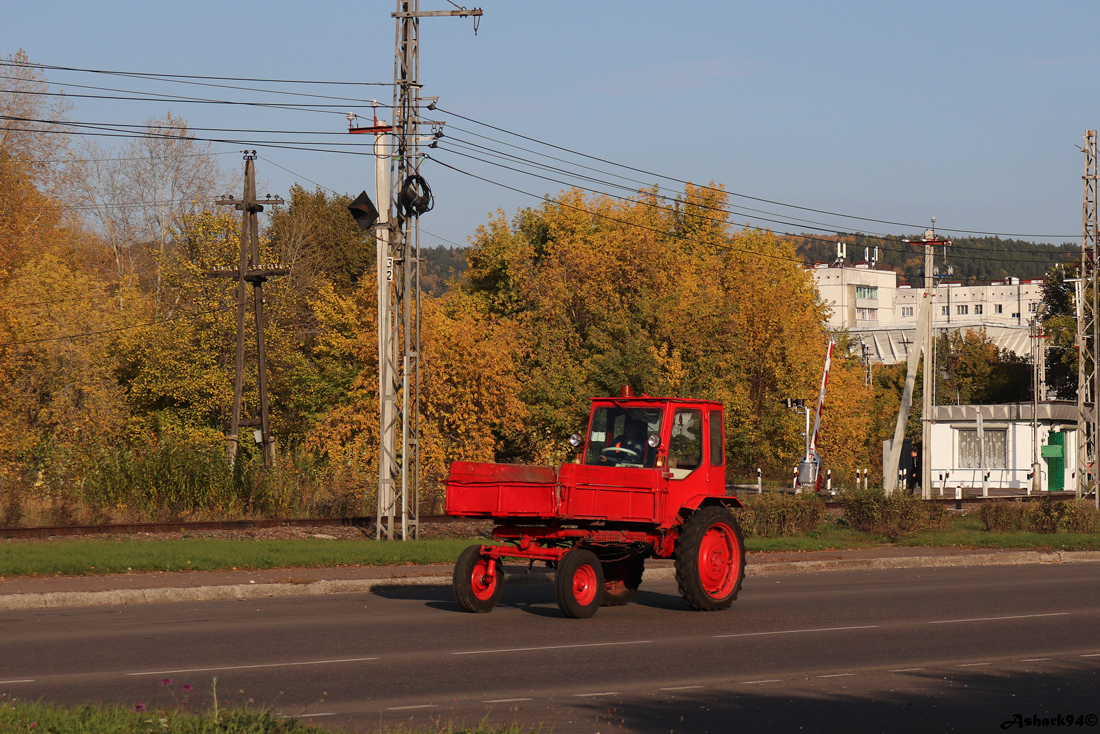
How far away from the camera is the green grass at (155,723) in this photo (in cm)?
630

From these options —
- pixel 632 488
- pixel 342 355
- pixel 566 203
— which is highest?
pixel 566 203

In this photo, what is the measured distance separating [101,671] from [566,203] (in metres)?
49.6

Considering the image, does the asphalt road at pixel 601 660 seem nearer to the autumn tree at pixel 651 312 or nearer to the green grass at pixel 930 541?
the green grass at pixel 930 541

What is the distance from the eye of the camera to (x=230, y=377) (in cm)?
4884

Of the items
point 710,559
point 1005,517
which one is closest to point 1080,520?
point 1005,517

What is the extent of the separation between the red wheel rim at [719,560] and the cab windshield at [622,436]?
122 centimetres

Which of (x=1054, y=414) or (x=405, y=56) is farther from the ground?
(x=405, y=56)

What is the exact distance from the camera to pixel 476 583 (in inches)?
543

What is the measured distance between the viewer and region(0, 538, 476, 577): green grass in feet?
54.6

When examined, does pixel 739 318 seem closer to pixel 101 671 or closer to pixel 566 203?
pixel 566 203

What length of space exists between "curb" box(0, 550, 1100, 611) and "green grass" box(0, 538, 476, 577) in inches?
70.3

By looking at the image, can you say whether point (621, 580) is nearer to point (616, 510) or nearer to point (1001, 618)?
point (616, 510)

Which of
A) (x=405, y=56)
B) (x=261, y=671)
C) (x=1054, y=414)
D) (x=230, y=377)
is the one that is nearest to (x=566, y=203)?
(x=230, y=377)

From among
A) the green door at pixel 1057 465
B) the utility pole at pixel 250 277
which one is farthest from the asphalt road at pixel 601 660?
the green door at pixel 1057 465
